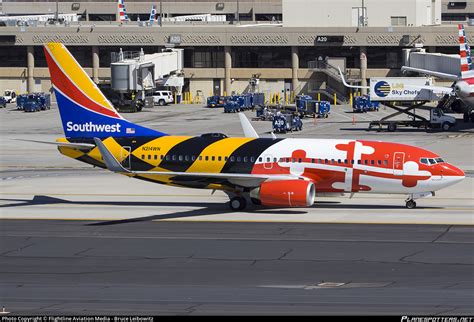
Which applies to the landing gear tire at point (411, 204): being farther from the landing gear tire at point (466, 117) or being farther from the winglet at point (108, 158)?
the landing gear tire at point (466, 117)

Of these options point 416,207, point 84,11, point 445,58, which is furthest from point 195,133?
point 84,11

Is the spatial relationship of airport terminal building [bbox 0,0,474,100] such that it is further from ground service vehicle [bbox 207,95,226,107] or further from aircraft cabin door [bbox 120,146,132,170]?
aircraft cabin door [bbox 120,146,132,170]

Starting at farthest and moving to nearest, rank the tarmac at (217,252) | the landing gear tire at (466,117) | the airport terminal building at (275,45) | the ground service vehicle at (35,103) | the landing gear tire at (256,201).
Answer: the airport terminal building at (275,45) → the ground service vehicle at (35,103) → the landing gear tire at (466,117) → the landing gear tire at (256,201) → the tarmac at (217,252)

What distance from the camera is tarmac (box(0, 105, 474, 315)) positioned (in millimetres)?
32094

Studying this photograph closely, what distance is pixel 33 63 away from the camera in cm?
14675

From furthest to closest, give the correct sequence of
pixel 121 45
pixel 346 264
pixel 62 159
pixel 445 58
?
pixel 121 45
pixel 445 58
pixel 62 159
pixel 346 264

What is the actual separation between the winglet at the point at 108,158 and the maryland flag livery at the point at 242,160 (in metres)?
0.05

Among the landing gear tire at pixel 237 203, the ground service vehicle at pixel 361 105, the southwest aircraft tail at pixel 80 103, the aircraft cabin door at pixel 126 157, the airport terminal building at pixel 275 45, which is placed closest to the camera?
the landing gear tire at pixel 237 203

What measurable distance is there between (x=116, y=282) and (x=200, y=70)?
108 metres

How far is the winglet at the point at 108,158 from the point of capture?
161 feet

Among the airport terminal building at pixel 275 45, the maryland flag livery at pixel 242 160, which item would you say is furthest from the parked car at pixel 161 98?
the maryland flag livery at pixel 242 160

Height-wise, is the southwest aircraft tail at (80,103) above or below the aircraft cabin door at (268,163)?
above

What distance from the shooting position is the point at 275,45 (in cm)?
13962

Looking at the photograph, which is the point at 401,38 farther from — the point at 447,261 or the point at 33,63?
the point at 447,261
